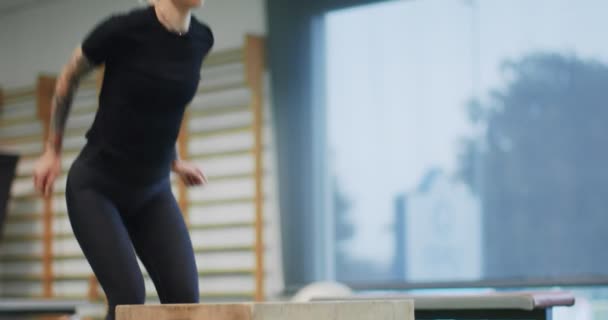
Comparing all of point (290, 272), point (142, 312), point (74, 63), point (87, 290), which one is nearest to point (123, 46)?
point (74, 63)

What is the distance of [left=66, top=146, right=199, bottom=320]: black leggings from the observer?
2.04 metres

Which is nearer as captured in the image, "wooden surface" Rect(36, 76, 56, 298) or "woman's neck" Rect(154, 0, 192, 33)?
"woman's neck" Rect(154, 0, 192, 33)

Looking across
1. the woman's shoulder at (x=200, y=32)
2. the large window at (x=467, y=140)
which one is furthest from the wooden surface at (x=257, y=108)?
the woman's shoulder at (x=200, y=32)

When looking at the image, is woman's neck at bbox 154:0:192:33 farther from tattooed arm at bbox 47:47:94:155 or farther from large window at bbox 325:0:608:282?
large window at bbox 325:0:608:282

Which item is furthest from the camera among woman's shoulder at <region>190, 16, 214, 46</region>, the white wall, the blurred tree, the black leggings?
the white wall

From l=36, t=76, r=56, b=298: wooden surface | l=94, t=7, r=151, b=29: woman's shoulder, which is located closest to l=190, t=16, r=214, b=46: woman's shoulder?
l=94, t=7, r=151, b=29: woman's shoulder

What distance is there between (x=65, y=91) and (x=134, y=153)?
9.7 inches

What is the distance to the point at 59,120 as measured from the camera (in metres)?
2.20

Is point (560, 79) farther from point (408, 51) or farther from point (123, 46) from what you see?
point (123, 46)

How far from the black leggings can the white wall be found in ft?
12.5

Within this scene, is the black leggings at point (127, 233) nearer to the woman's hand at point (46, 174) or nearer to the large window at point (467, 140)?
the woman's hand at point (46, 174)

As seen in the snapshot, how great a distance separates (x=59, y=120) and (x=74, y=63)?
0.15m

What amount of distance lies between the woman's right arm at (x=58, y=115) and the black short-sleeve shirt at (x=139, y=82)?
53mm

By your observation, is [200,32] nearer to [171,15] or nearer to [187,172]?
[171,15]
